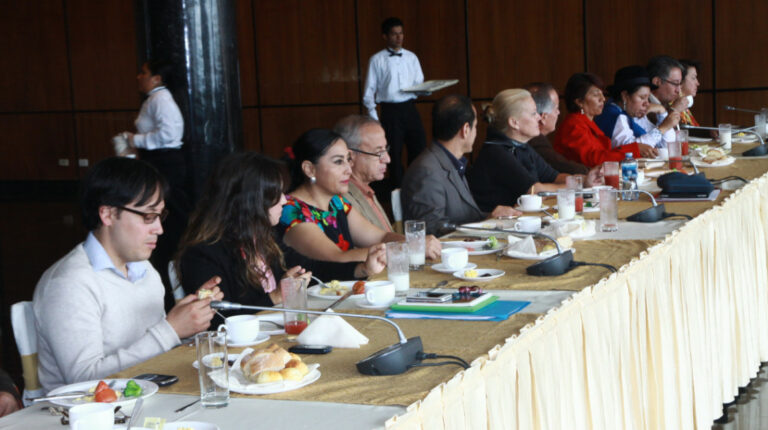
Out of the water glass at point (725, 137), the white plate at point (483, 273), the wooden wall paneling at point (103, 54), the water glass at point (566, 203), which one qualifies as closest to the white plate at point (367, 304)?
the white plate at point (483, 273)

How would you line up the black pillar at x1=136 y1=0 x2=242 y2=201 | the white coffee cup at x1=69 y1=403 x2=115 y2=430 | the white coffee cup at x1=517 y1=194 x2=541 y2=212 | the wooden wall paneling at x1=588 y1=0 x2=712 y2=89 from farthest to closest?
the wooden wall paneling at x1=588 y1=0 x2=712 y2=89 → the black pillar at x1=136 y1=0 x2=242 y2=201 → the white coffee cup at x1=517 y1=194 x2=541 y2=212 → the white coffee cup at x1=69 y1=403 x2=115 y2=430

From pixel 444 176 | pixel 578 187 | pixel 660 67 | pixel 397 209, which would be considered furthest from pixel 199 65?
pixel 660 67

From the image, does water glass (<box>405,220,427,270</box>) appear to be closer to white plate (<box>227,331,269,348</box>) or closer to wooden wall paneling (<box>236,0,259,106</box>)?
white plate (<box>227,331,269,348</box>)

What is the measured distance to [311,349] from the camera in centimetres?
184

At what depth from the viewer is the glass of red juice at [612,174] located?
4273 millimetres

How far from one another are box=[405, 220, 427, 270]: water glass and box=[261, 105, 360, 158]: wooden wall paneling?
294 inches

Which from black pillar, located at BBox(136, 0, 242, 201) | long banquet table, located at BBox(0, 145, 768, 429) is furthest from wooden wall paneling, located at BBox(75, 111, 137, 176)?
long banquet table, located at BBox(0, 145, 768, 429)

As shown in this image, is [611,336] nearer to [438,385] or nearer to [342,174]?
[438,385]

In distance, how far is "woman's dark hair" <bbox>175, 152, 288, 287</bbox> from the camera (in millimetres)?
2598

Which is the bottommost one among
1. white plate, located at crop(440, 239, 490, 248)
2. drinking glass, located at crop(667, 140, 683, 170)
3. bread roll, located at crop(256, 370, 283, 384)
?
bread roll, located at crop(256, 370, 283, 384)

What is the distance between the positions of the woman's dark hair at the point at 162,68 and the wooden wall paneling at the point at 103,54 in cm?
679

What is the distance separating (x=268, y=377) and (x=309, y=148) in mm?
1866

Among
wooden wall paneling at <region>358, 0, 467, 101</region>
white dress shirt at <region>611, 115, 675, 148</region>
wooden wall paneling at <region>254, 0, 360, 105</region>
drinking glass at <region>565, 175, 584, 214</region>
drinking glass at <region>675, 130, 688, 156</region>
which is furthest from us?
wooden wall paneling at <region>254, 0, 360, 105</region>

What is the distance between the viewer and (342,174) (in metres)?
3.38
